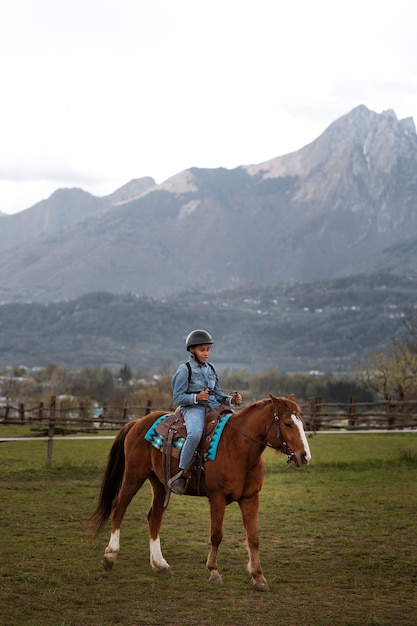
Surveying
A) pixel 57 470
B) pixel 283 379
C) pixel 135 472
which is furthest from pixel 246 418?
pixel 283 379

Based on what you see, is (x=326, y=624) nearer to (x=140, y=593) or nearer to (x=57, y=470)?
(x=140, y=593)

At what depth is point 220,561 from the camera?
942cm

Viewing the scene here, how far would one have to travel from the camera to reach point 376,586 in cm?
834

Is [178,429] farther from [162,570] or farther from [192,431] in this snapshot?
[162,570]

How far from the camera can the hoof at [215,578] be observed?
27.3 ft

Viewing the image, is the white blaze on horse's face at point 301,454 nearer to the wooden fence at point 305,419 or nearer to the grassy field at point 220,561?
the grassy field at point 220,561

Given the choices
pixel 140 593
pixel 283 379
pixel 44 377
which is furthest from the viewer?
pixel 44 377

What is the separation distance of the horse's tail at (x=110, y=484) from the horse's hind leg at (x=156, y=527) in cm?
45

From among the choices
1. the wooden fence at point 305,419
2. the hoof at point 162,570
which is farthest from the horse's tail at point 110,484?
the wooden fence at point 305,419

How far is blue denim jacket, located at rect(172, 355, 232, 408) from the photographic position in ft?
28.5

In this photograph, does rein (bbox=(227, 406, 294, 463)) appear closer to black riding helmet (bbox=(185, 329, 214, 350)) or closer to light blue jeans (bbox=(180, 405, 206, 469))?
light blue jeans (bbox=(180, 405, 206, 469))

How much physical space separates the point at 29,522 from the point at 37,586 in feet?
11.7

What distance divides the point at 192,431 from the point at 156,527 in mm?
1218

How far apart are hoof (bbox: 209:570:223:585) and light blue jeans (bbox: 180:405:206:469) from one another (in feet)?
3.44
